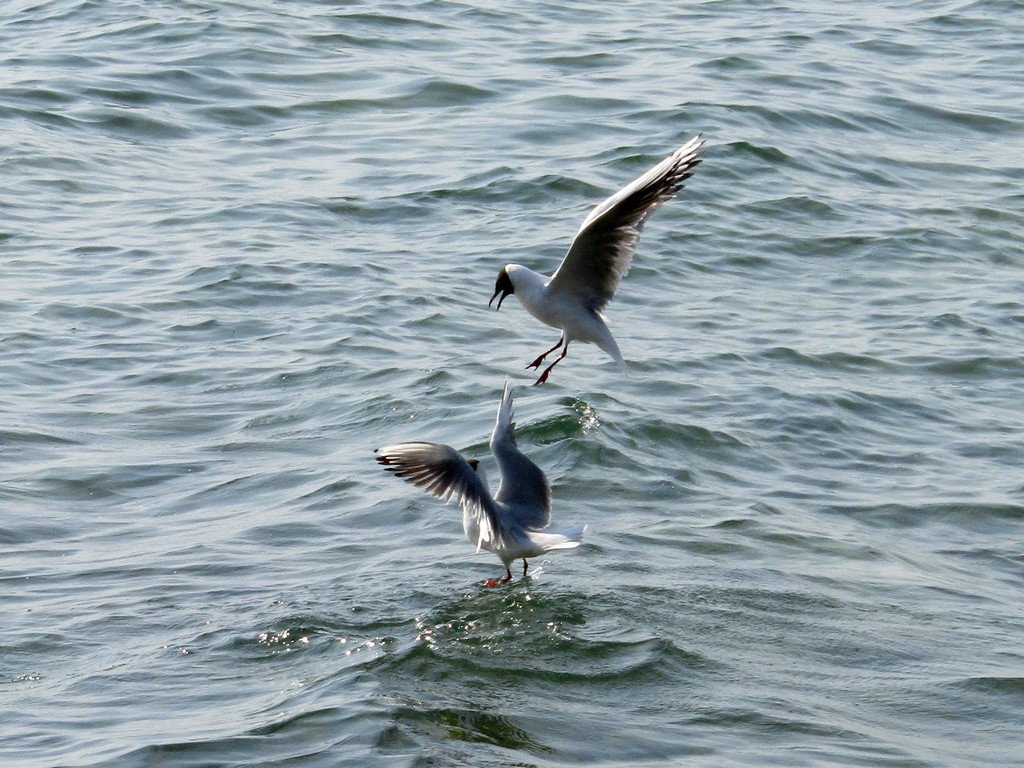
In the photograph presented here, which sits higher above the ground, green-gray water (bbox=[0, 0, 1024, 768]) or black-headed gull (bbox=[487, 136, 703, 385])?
black-headed gull (bbox=[487, 136, 703, 385])

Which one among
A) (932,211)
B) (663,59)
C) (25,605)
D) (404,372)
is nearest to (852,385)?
(404,372)

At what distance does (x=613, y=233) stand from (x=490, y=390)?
2696 millimetres

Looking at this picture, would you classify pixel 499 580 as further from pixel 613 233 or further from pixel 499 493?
pixel 613 233

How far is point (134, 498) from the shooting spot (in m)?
8.62

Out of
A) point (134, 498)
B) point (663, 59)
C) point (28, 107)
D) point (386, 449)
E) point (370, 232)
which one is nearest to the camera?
point (386, 449)

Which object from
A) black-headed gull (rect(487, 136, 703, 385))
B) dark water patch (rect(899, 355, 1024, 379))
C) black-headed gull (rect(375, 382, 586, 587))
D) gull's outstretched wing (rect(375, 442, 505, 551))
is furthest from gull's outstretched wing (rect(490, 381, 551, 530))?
dark water patch (rect(899, 355, 1024, 379))

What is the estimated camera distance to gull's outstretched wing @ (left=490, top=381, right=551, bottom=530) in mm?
7613

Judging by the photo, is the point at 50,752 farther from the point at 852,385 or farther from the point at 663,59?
the point at 663,59

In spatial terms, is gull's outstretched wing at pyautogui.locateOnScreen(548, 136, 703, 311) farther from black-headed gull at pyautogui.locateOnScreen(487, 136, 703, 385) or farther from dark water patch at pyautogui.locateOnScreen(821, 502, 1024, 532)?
dark water patch at pyautogui.locateOnScreen(821, 502, 1024, 532)

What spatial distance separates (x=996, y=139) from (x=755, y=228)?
11.8ft

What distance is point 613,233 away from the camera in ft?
24.7

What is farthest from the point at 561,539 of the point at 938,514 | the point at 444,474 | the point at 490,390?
the point at 490,390

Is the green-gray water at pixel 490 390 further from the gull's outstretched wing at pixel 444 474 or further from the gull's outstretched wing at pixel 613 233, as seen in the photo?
the gull's outstretched wing at pixel 613 233

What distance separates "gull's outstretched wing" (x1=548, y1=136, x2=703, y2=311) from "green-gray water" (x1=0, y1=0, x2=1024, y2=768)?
1.28 m
